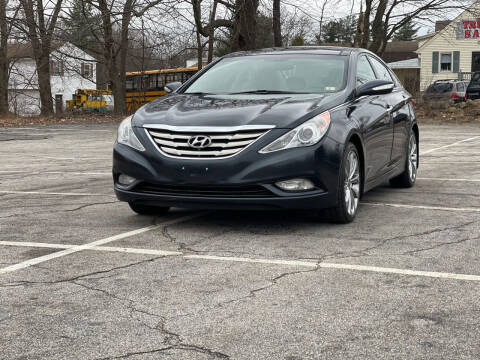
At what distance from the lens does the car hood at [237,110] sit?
6375 millimetres

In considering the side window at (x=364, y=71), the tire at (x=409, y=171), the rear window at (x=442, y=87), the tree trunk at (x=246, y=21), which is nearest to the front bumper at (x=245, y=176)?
the side window at (x=364, y=71)

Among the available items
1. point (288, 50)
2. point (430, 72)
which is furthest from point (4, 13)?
point (430, 72)

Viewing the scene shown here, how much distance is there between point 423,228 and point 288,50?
2.66 meters

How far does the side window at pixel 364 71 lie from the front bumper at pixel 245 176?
1606mm

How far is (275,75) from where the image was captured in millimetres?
7695

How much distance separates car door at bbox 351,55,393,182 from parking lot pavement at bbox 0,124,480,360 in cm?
44

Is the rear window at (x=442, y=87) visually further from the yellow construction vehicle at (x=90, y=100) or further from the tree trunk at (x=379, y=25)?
the yellow construction vehicle at (x=90, y=100)

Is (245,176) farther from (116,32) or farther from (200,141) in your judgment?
(116,32)

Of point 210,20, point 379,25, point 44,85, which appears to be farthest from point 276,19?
point 44,85

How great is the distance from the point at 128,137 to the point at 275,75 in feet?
5.64

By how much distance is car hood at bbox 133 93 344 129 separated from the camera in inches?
251

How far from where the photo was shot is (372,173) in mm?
7582

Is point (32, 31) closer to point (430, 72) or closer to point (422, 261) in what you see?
point (422, 261)

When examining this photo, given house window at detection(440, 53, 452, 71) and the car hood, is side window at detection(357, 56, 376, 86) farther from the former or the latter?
house window at detection(440, 53, 452, 71)
